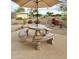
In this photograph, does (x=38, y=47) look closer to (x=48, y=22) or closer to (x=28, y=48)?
(x=28, y=48)

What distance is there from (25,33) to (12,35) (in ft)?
0.52

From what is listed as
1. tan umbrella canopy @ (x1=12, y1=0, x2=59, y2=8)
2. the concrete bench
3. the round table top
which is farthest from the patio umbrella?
the concrete bench

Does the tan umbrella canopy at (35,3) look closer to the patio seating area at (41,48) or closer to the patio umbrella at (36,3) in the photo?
the patio umbrella at (36,3)

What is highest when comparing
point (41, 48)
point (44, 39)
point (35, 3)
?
point (35, 3)

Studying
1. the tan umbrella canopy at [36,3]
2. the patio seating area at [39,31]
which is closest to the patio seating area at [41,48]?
the patio seating area at [39,31]

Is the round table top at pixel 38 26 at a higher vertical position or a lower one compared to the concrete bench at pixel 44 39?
higher

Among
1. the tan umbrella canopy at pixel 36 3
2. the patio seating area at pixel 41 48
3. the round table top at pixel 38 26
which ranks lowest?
the patio seating area at pixel 41 48

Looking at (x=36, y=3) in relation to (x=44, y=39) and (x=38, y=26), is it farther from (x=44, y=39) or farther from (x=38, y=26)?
(x=44, y=39)

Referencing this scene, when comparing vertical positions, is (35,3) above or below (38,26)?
above

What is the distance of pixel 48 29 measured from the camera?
263 centimetres

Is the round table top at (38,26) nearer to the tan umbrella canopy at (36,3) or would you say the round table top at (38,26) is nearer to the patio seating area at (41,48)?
the patio seating area at (41,48)

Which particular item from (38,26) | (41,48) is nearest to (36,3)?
(38,26)
